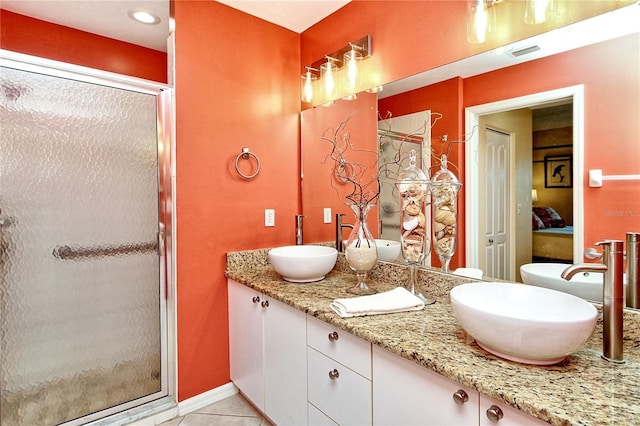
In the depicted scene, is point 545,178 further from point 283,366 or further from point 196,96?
point 196,96

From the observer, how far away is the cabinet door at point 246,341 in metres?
1.86

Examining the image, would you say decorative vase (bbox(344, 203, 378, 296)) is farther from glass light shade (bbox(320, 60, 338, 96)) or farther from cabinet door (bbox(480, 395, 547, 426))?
glass light shade (bbox(320, 60, 338, 96))

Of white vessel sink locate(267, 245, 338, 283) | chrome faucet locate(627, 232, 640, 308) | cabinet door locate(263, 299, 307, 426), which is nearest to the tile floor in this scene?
cabinet door locate(263, 299, 307, 426)

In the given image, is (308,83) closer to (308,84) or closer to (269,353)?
(308,84)

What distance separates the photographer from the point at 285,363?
1.64m

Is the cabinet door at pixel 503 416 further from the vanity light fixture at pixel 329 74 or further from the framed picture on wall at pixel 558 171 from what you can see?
the vanity light fixture at pixel 329 74

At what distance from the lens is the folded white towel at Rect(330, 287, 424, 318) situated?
4.37 feet

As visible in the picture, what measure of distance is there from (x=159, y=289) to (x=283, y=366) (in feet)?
2.76

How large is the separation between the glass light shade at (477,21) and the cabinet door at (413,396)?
1.38 meters

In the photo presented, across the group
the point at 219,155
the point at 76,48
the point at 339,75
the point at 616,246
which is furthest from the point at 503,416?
the point at 76,48

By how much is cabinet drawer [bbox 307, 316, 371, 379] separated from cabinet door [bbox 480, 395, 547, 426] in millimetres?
402

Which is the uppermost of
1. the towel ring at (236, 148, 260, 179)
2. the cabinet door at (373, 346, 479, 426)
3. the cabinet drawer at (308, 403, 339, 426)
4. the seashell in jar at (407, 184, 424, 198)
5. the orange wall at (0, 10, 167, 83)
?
the orange wall at (0, 10, 167, 83)

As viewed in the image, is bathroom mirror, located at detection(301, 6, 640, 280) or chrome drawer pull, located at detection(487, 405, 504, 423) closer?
chrome drawer pull, located at detection(487, 405, 504, 423)

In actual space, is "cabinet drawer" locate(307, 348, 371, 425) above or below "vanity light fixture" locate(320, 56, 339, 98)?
below
